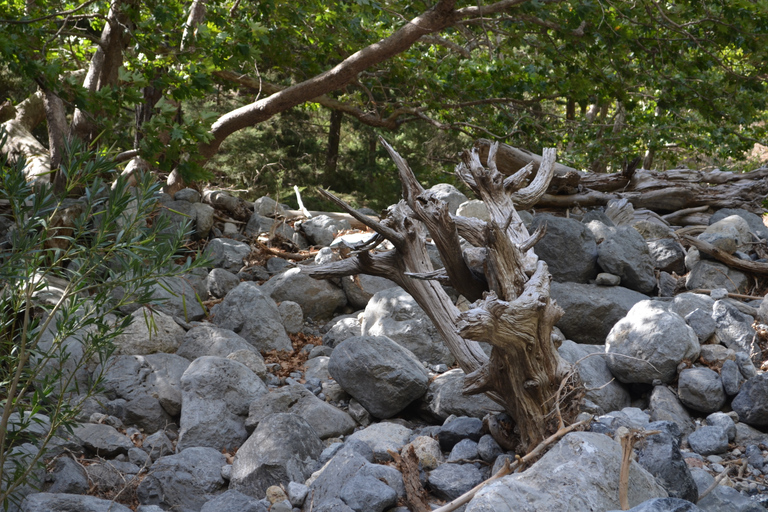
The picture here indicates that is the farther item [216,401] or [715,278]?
[715,278]

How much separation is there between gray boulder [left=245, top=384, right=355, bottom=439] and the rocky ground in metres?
0.02

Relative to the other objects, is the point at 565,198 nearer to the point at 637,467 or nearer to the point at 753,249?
the point at 753,249

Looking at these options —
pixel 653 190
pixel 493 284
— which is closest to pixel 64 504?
pixel 493 284

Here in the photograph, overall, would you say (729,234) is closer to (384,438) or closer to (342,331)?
(342,331)

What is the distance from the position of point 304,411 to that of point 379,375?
0.64 meters

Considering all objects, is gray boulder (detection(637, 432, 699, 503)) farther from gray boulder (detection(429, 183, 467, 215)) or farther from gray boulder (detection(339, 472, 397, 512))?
gray boulder (detection(429, 183, 467, 215))

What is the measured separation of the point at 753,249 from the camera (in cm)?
753

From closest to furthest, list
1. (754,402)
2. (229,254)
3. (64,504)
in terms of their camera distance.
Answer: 1. (64,504)
2. (754,402)
3. (229,254)

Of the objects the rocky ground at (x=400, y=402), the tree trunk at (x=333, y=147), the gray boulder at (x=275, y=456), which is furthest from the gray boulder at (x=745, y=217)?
the tree trunk at (x=333, y=147)

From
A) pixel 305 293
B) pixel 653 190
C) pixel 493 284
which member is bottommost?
pixel 653 190

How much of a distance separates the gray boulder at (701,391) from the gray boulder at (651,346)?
0.57 feet

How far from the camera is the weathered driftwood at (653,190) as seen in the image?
30.0 feet

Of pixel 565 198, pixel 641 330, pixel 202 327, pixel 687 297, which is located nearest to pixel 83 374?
pixel 202 327

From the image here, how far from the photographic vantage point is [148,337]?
18.2 feet
